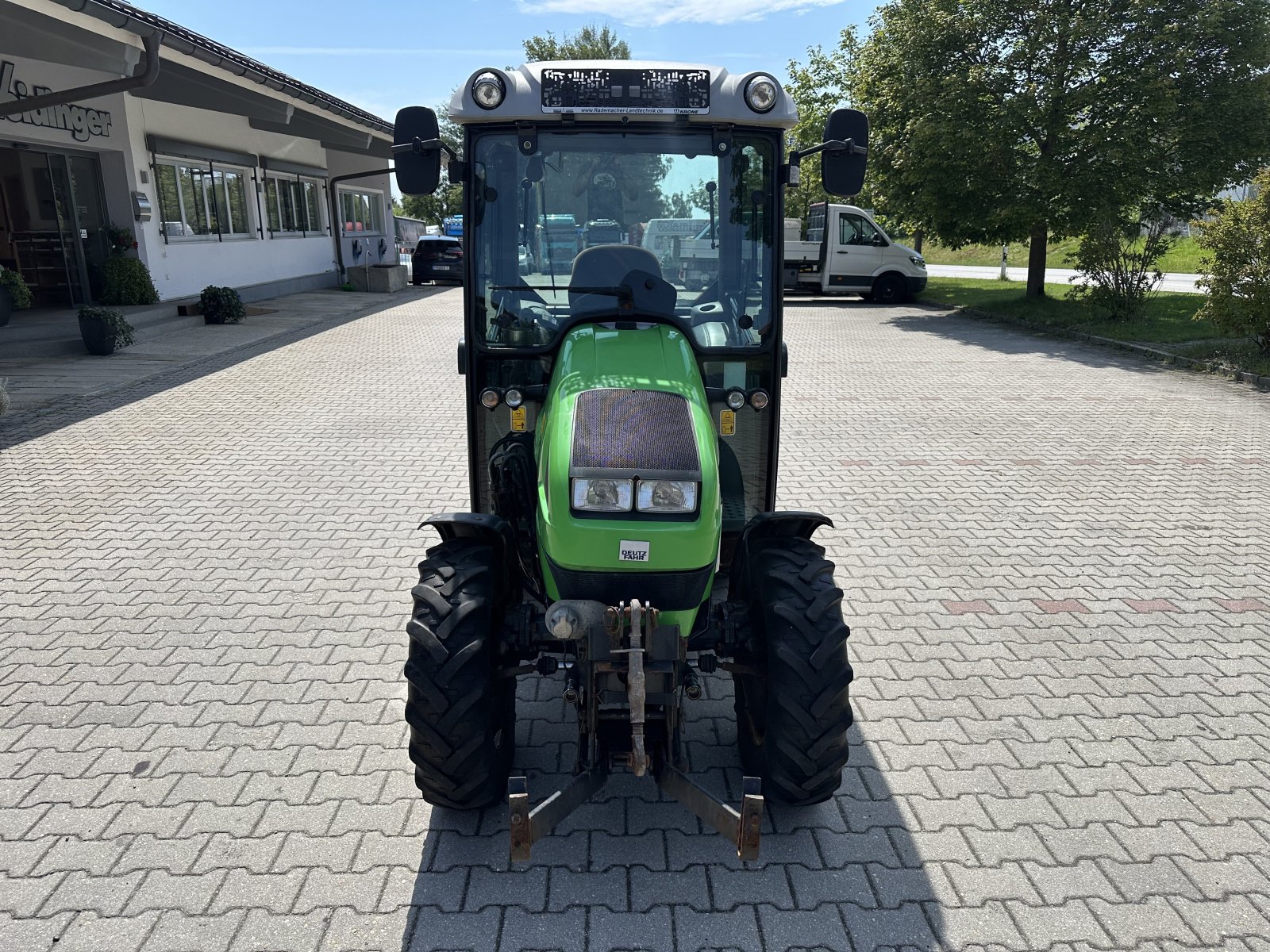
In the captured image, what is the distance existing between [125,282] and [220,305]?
58.3 inches

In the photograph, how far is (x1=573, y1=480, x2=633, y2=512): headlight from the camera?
9.84ft

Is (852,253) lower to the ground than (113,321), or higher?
higher

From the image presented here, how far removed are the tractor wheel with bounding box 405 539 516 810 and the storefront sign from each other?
1250 centimetres

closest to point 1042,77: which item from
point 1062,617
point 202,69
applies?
point 202,69

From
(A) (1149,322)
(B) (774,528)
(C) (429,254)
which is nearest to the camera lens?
(B) (774,528)

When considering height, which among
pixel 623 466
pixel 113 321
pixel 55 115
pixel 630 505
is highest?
pixel 55 115

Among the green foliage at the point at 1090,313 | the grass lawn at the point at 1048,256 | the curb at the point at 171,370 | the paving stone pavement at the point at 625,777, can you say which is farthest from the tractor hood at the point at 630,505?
the grass lawn at the point at 1048,256

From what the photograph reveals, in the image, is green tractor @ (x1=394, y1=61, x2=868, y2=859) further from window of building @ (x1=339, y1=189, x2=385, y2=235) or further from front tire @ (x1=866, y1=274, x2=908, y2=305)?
window of building @ (x1=339, y1=189, x2=385, y2=235)

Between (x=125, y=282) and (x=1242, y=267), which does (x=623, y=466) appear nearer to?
(x=1242, y=267)

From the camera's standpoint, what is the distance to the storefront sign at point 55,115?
1278cm

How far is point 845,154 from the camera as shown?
376 cm

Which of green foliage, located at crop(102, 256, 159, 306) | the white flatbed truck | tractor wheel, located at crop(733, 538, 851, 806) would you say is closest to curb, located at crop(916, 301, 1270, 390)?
the white flatbed truck

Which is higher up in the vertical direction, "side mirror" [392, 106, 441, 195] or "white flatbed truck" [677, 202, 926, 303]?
"side mirror" [392, 106, 441, 195]

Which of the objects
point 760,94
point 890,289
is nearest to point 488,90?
point 760,94
